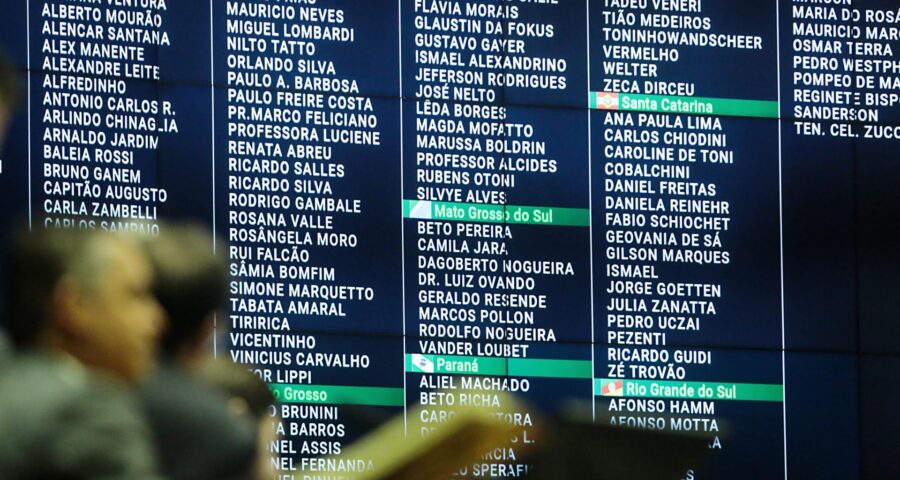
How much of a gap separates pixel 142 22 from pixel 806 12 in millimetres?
2355

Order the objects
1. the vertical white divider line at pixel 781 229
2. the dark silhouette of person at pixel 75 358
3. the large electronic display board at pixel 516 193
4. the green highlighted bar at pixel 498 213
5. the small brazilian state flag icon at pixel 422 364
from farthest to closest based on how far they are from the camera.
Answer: the vertical white divider line at pixel 781 229 → the green highlighted bar at pixel 498 213 → the small brazilian state flag icon at pixel 422 364 → the large electronic display board at pixel 516 193 → the dark silhouette of person at pixel 75 358

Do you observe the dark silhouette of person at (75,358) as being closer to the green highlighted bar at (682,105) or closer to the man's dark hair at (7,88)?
the man's dark hair at (7,88)

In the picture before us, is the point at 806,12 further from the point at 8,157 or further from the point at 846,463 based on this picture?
the point at 8,157

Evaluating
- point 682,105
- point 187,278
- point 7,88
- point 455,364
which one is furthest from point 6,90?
point 682,105

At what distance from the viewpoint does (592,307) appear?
6.77 m

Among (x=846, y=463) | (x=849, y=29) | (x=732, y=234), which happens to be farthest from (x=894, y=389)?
(x=849, y=29)

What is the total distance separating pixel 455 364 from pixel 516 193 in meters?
0.61

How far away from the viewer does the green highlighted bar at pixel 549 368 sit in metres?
6.64

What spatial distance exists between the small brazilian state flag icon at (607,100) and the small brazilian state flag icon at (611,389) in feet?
3.07

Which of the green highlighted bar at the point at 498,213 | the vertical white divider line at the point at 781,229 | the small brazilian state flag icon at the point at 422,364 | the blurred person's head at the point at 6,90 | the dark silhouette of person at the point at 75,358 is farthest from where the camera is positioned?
the vertical white divider line at the point at 781,229

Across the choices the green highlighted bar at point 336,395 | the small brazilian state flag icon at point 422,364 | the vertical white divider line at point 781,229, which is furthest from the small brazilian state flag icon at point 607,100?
the green highlighted bar at point 336,395

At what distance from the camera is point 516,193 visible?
22.2 ft

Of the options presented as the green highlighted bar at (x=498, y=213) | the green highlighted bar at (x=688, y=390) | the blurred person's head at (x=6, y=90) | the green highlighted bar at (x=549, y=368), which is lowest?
the green highlighted bar at (x=688, y=390)

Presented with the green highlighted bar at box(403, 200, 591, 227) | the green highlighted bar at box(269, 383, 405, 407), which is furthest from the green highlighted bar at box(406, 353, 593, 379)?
the green highlighted bar at box(403, 200, 591, 227)
